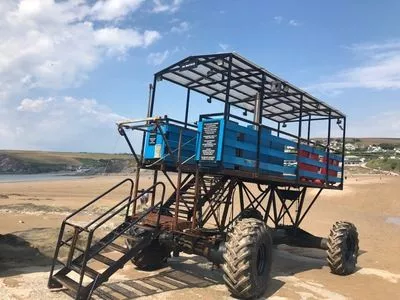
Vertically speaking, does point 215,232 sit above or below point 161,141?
below

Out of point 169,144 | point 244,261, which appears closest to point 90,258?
point 244,261

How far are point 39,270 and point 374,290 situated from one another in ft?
22.4

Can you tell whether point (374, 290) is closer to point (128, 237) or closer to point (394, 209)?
point (128, 237)

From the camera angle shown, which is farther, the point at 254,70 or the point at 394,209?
the point at 394,209

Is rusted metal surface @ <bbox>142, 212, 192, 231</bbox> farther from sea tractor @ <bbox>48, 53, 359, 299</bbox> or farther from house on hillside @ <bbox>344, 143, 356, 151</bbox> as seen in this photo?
house on hillside @ <bbox>344, 143, 356, 151</bbox>

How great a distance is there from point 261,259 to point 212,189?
172 cm

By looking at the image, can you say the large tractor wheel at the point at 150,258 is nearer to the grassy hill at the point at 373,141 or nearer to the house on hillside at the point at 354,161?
the house on hillside at the point at 354,161

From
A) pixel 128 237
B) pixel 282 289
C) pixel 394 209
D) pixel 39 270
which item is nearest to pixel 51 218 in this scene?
pixel 39 270

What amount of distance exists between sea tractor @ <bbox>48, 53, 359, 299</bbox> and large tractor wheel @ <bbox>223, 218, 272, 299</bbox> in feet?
A: 0.06

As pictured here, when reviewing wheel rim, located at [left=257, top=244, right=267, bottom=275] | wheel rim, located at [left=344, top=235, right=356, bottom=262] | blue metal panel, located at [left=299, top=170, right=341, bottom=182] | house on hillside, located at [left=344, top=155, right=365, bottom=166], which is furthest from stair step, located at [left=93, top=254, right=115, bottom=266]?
house on hillside, located at [left=344, top=155, right=365, bottom=166]

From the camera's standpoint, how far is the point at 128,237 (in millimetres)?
8352

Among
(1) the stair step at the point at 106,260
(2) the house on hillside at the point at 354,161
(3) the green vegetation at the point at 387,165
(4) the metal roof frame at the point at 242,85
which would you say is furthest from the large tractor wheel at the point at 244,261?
(2) the house on hillside at the point at 354,161

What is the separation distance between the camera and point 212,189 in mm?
9102

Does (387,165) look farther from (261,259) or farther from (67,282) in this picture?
(67,282)
